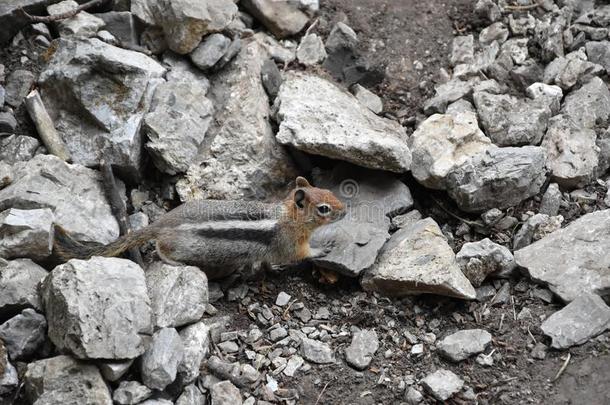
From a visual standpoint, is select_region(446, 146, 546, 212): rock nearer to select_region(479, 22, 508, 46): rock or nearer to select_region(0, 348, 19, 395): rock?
select_region(479, 22, 508, 46): rock

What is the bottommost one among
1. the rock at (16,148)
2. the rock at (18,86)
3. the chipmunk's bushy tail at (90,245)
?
the chipmunk's bushy tail at (90,245)

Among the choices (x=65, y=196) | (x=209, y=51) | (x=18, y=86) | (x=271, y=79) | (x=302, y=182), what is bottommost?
(x=302, y=182)

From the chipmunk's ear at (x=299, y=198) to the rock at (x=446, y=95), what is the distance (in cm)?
172

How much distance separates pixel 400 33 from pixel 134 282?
408cm

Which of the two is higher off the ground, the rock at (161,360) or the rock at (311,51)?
the rock at (311,51)

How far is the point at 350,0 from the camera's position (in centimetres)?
789

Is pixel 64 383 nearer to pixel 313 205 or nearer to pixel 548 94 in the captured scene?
pixel 313 205

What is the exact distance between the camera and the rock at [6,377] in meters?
4.56

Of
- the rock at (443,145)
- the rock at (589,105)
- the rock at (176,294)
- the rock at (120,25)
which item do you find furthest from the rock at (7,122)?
the rock at (589,105)

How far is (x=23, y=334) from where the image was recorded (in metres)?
4.75

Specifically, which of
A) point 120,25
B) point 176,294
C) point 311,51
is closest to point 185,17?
point 120,25

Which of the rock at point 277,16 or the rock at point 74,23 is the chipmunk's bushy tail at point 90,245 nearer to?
the rock at point 74,23

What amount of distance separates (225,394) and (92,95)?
2.81 meters

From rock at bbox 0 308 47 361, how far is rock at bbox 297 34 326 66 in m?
3.62
